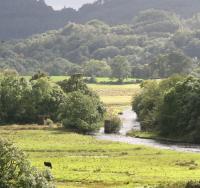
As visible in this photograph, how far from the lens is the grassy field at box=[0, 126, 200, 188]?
2689 inches

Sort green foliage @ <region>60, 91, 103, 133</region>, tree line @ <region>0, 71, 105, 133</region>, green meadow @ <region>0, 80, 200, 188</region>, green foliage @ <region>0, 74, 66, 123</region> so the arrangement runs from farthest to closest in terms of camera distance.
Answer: green foliage @ <region>0, 74, 66, 123</region> < tree line @ <region>0, 71, 105, 133</region> < green foliage @ <region>60, 91, 103, 133</region> < green meadow @ <region>0, 80, 200, 188</region>

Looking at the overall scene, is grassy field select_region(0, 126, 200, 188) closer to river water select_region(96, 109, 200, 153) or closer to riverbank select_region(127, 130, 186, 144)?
river water select_region(96, 109, 200, 153)

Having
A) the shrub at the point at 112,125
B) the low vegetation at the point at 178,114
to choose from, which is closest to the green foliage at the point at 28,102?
the shrub at the point at 112,125

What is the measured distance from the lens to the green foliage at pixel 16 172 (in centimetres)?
4897

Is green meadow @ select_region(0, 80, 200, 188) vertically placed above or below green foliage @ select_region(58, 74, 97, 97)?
below

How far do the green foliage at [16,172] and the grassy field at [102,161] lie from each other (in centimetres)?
1377

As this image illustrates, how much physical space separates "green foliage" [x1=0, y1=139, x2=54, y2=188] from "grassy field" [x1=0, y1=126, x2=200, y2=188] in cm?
1377

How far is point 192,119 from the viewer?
4589 inches

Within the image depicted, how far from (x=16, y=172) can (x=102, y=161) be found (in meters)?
35.6

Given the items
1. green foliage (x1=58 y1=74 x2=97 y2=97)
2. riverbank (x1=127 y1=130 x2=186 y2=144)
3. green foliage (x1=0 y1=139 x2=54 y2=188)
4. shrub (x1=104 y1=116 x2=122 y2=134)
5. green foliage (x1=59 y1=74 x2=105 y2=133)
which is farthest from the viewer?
green foliage (x1=58 y1=74 x2=97 y2=97)

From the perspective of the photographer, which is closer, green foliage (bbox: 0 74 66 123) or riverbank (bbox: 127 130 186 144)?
riverbank (bbox: 127 130 186 144)

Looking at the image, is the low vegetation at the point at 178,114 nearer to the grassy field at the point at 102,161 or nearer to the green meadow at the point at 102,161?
the grassy field at the point at 102,161

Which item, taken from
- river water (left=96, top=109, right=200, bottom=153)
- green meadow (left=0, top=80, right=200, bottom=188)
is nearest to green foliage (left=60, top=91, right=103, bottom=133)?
river water (left=96, top=109, right=200, bottom=153)

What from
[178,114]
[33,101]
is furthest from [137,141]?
[33,101]
